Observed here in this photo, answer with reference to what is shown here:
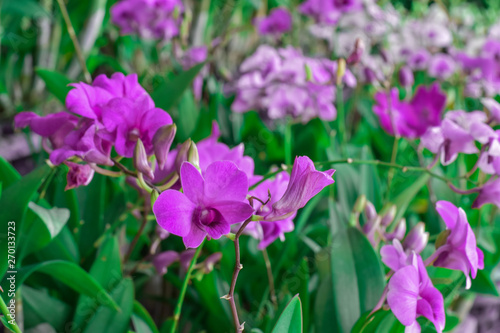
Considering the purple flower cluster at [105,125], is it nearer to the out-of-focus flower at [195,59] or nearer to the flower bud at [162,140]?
the flower bud at [162,140]

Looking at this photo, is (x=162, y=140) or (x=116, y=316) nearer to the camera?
(x=162, y=140)

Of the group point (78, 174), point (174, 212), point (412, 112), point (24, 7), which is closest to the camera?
point (174, 212)

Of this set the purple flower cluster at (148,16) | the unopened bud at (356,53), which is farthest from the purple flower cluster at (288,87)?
the purple flower cluster at (148,16)

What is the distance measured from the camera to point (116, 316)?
49 centimetres

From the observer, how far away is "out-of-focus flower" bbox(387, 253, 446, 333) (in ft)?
1.22

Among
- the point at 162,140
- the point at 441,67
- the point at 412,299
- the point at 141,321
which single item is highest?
the point at 162,140

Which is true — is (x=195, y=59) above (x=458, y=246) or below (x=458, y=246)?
below

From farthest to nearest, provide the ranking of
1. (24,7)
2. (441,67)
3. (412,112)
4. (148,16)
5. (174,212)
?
(441,67), (24,7), (148,16), (412,112), (174,212)

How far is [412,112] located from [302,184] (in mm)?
520

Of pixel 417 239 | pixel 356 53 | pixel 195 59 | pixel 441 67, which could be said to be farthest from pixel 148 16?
pixel 441 67

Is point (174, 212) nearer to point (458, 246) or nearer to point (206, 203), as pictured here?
point (206, 203)

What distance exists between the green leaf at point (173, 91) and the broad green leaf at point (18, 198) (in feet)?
0.82

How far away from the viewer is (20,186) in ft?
1.52

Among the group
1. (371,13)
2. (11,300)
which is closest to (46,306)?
(11,300)
